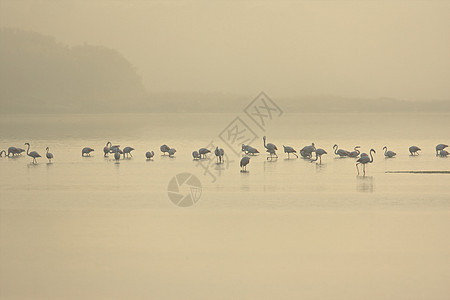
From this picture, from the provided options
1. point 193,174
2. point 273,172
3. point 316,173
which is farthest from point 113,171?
point 316,173

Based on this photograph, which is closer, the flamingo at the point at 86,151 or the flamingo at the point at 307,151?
the flamingo at the point at 307,151

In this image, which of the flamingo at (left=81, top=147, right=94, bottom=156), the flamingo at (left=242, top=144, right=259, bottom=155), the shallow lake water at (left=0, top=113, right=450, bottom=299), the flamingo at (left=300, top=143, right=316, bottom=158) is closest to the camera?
the shallow lake water at (left=0, top=113, right=450, bottom=299)

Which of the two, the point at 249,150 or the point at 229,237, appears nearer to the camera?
the point at 229,237

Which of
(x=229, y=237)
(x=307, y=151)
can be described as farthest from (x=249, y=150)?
(x=229, y=237)

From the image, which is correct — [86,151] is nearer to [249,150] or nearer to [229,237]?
[249,150]

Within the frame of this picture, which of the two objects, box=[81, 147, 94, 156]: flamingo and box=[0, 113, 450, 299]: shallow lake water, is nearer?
box=[0, 113, 450, 299]: shallow lake water

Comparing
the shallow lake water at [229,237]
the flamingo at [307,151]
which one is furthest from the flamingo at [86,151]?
the flamingo at [307,151]

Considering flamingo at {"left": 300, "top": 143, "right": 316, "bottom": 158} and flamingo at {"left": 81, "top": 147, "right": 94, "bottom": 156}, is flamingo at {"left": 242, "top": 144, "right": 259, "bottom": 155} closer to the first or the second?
flamingo at {"left": 300, "top": 143, "right": 316, "bottom": 158}

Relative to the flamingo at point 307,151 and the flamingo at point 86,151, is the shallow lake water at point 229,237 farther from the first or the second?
the flamingo at point 86,151

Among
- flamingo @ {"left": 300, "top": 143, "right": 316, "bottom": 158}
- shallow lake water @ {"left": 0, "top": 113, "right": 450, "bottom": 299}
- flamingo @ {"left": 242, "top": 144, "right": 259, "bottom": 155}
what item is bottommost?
shallow lake water @ {"left": 0, "top": 113, "right": 450, "bottom": 299}

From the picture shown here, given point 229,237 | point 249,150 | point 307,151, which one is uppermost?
point 249,150

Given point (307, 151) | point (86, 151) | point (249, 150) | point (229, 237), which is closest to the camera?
point (229, 237)

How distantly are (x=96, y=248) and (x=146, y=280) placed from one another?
180 cm

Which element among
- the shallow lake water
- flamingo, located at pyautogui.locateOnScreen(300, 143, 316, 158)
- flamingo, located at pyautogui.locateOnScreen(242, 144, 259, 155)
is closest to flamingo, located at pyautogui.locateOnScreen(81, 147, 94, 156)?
flamingo, located at pyautogui.locateOnScreen(242, 144, 259, 155)
